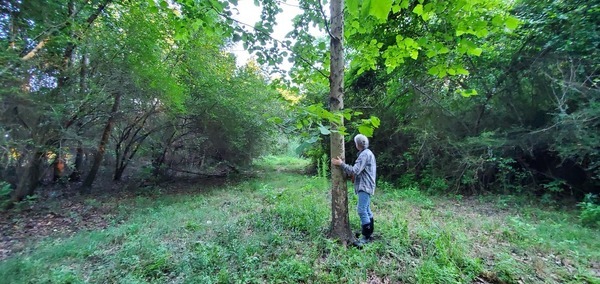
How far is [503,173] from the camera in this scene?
23.4 ft

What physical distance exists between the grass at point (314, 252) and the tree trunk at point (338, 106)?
0.88 feet

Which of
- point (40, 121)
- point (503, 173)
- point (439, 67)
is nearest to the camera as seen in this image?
point (439, 67)

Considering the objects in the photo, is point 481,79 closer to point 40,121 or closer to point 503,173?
point 503,173

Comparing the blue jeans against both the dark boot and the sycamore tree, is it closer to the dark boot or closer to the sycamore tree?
the dark boot

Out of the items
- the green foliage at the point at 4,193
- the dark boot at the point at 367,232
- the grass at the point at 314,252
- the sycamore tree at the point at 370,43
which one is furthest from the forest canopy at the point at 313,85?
the grass at the point at 314,252

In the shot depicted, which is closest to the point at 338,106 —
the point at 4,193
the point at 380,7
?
the point at 380,7

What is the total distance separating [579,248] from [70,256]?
7.27 meters

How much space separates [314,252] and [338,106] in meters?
1.89

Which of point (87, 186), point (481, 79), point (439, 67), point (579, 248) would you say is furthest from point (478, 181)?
point (87, 186)

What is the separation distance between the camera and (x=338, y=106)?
3.62 metres

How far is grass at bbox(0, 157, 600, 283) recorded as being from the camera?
314 cm

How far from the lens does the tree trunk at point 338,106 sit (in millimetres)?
3594

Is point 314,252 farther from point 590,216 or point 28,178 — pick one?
point 28,178

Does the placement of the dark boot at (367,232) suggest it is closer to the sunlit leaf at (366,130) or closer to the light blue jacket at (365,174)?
the light blue jacket at (365,174)
